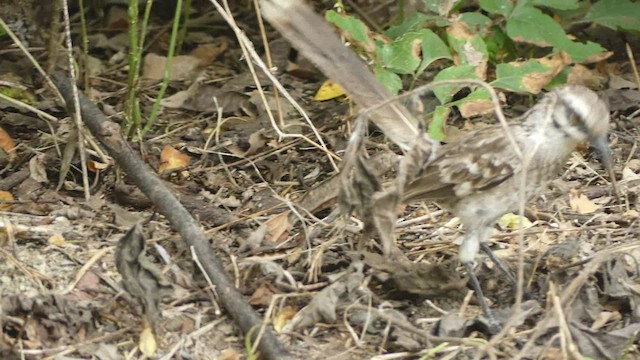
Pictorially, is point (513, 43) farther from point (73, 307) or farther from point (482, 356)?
point (73, 307)

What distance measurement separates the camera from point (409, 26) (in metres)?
5.90

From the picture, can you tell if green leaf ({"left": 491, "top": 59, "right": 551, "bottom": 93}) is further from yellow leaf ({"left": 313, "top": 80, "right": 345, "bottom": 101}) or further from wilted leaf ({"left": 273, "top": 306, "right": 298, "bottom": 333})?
wilted leaf ({"left": 273, "top": 306, "right": 298, "bottom": 333})

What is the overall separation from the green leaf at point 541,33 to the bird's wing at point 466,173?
1.28 metres

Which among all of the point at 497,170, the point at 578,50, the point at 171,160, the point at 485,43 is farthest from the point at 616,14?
the point at 171,160

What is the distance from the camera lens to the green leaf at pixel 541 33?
5.79 meters

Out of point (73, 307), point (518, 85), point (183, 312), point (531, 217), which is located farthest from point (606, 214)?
point (73, 307)

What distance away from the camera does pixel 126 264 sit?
4270mm

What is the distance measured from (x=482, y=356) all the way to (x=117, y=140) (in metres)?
1.97

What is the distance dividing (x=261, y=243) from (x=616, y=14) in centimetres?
262

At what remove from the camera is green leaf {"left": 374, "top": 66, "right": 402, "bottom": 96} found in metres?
5.31

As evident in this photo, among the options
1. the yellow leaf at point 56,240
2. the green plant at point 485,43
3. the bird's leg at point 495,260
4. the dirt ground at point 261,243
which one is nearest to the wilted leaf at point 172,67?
the dirt ground at point 261,243

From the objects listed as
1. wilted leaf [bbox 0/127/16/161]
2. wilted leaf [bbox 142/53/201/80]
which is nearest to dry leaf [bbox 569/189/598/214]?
wilted leaf [bbox 142/53/201/80]

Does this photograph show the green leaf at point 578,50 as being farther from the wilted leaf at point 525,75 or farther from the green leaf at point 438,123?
the green leaf at point 438,123

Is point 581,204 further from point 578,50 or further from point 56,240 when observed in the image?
point 56,240
